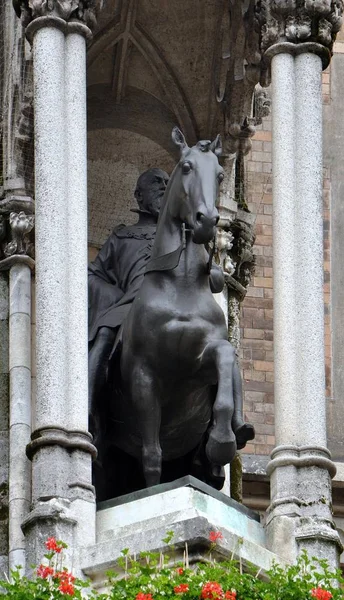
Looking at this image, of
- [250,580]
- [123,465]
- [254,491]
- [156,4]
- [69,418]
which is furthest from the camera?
[254,491]

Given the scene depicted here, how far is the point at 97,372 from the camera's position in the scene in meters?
23.5

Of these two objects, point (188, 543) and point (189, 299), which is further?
point (189, 299)

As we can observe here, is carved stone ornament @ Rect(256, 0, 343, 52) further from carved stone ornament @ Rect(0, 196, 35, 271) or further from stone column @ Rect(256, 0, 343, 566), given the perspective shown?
carved stone ornament @ Rect(0, 196, 35, 271)

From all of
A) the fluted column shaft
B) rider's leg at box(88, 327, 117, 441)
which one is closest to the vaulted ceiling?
the fluted column shaft

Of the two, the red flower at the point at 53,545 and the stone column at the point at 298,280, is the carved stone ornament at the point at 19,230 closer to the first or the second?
the stone column at the point at 298,280

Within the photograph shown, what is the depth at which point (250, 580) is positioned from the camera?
20359 millimetres

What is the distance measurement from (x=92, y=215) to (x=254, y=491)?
3.28 meters

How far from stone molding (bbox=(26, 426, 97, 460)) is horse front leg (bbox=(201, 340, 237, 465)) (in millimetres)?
857

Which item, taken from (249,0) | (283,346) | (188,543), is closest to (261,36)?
(249,0)

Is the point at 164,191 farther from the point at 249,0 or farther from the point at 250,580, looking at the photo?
the point at 250,580

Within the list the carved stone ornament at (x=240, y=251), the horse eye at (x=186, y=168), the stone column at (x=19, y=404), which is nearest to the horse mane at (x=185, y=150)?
the horse eye at (x=186, y=168)

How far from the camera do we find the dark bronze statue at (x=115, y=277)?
23500 mm

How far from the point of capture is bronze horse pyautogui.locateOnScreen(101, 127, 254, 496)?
2273 centimetres

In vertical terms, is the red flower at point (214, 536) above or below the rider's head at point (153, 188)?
below
